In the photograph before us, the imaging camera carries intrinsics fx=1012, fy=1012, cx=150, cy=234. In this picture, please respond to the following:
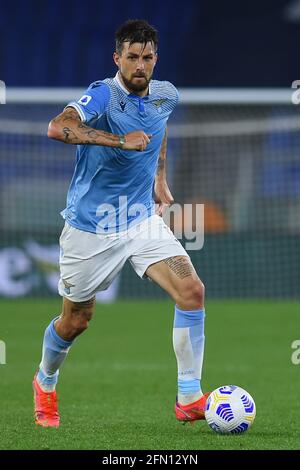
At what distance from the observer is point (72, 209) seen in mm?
6926

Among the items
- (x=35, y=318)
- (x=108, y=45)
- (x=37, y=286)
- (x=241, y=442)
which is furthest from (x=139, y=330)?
(x=108, y=45)

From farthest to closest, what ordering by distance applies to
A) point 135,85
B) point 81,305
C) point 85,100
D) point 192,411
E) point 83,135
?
point 81,305 < point 135,85 < point 192,411 < point 85,100 < point 83,135

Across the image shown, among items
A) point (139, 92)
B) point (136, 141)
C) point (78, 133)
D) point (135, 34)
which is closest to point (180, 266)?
point (136, 141)

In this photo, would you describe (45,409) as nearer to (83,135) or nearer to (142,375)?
(83,135)

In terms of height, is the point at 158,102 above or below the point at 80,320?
above

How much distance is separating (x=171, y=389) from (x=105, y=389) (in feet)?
1.95

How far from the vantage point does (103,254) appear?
6.82 m

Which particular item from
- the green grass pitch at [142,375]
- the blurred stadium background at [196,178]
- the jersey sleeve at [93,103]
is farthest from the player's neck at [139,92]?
the blurred stadium background at [196,178]

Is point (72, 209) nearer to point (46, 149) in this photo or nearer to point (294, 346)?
point (294, 346)

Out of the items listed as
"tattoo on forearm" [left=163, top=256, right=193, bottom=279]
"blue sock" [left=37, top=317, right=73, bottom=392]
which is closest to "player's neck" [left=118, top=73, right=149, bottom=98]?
"tattoo on forearm" [left=163, top=256, right=193, bottom=279]

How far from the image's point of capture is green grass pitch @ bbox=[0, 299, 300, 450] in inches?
241

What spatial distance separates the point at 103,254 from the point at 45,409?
44.2 inches

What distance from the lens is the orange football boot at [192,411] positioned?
6.50 metres

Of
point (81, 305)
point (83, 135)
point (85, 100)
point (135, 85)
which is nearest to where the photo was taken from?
point (83, 135)
